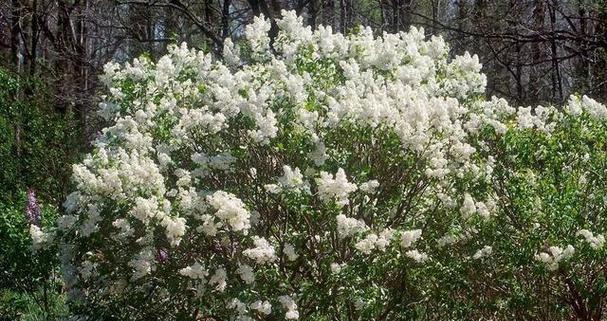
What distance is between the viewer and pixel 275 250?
4945mm

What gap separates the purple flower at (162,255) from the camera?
500cm

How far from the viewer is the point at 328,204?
14.7ft

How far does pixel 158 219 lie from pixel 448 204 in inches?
70.1

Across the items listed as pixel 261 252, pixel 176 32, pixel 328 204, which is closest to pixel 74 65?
pixel 176 32

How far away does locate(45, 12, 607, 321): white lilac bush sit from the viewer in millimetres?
4633

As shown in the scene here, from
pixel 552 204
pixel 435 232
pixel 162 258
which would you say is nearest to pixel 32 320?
pixel 162 258

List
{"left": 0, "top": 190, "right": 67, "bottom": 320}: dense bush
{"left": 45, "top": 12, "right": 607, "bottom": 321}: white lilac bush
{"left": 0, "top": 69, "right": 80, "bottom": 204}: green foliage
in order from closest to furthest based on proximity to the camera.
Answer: {"left": 45, "top": 12, "right": 607, "bottom": 321}: white lilac bush < {"left": 0, "top": 190, "right": 67, "bottom": 320}: dense bush < {"left": 0, "top": 69, "right": 80, "bottom": 204}: green foliage

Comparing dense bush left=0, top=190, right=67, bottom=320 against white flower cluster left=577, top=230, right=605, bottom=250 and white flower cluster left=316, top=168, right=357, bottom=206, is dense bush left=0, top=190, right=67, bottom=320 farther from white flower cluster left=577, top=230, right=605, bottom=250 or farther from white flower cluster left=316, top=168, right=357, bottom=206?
white flower cluster left=577, top=230, right=605, bottom=250

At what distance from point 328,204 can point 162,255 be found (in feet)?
3.95

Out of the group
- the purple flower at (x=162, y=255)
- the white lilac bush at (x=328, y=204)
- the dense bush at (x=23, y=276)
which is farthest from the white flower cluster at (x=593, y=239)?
the dense bush at (x=23, y=276)

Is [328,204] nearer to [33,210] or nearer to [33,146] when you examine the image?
[33,210]

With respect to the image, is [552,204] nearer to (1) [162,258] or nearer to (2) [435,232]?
(2) [435,232]

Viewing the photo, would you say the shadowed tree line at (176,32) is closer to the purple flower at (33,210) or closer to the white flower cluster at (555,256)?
the purple flower at (33,210)

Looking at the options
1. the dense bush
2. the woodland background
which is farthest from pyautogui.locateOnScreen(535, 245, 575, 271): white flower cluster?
the dense bush
